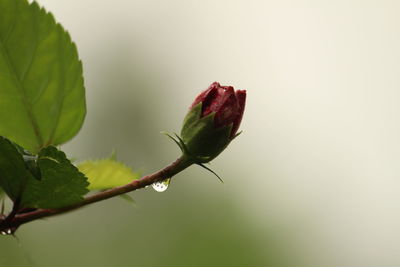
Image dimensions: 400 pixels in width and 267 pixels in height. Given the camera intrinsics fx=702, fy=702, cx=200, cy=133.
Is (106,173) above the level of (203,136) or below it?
below

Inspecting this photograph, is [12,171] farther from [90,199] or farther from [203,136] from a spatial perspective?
[203,136]

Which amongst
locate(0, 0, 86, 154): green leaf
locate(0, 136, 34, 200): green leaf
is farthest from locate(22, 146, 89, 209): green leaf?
locate(0, 0, 86, 154): green leaf

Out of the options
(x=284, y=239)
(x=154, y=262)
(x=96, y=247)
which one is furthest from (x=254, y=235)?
(x=96, y=247)

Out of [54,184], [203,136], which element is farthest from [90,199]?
[203,136]

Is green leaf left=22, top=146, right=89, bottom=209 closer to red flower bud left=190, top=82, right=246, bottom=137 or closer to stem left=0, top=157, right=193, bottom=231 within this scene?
stem left=0, top=157, right=193, bottom=231

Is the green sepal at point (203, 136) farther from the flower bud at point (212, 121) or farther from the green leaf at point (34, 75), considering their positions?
the green leaf at point (34, 75)

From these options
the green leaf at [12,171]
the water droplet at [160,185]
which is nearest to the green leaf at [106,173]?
the water droplet at [160,185]
